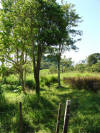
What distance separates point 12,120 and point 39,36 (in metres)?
4.75

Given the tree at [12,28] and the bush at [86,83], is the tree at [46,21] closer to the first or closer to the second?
the tree at [12,28]

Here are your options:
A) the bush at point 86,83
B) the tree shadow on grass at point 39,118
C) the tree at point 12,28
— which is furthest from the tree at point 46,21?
the bush at point 86,83

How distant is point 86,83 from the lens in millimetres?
8633

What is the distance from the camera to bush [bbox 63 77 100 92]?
7.87 m

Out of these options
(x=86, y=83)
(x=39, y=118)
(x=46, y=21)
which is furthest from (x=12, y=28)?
(x=86, y=83)

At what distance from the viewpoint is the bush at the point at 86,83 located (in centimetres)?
787

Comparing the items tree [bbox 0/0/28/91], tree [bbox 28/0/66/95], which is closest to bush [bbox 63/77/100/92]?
tree [bbox 28/0/66/95]

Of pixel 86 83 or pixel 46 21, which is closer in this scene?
pixel 46 21

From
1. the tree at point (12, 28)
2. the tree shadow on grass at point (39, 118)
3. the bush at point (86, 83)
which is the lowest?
the tree shadow on grass at point (39, 118)

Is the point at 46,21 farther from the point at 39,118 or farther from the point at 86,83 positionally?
the point at 39,118

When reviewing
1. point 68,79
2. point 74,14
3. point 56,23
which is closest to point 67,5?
point 74,14

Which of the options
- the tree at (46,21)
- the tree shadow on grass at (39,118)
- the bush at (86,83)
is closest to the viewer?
the tree shadow on grass at (39,118)

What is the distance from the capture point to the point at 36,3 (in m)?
6.40

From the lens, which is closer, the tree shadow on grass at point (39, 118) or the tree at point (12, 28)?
the tree shadow on grass at point (39, 118)
